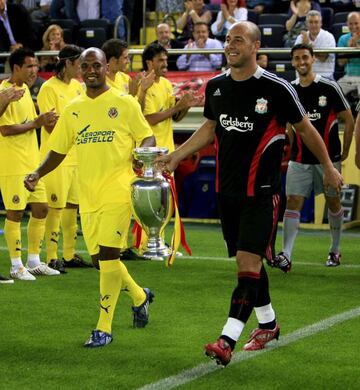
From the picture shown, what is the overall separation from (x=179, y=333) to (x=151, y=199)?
1.51m

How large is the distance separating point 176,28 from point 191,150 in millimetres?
11675

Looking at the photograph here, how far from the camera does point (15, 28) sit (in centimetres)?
1808

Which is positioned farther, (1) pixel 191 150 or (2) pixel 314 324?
(2) pixel 314 324

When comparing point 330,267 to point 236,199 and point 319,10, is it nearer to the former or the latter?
point 236,199

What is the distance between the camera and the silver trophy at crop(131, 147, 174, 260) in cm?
657

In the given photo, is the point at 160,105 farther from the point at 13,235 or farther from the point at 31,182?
the point at 31,182

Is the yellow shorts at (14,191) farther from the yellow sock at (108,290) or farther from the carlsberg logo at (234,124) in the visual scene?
the carlsberg logo at (234,124)

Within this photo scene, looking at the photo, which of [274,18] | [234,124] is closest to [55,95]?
[234,124]

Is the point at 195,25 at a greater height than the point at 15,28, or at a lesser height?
greater

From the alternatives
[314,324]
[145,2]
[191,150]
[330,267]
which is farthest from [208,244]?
[145,2]

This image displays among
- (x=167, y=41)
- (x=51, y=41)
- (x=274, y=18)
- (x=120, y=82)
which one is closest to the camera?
(x=120, y=82)

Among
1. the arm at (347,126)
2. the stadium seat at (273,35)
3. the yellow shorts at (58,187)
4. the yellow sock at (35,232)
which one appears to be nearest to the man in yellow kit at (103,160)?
the yellow sock at (35,232)

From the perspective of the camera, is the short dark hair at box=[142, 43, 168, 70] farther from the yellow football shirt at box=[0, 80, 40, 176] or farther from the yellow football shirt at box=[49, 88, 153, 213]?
the yellow football shirt at box=[49, 88, 153, 213]

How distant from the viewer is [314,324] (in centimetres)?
805
